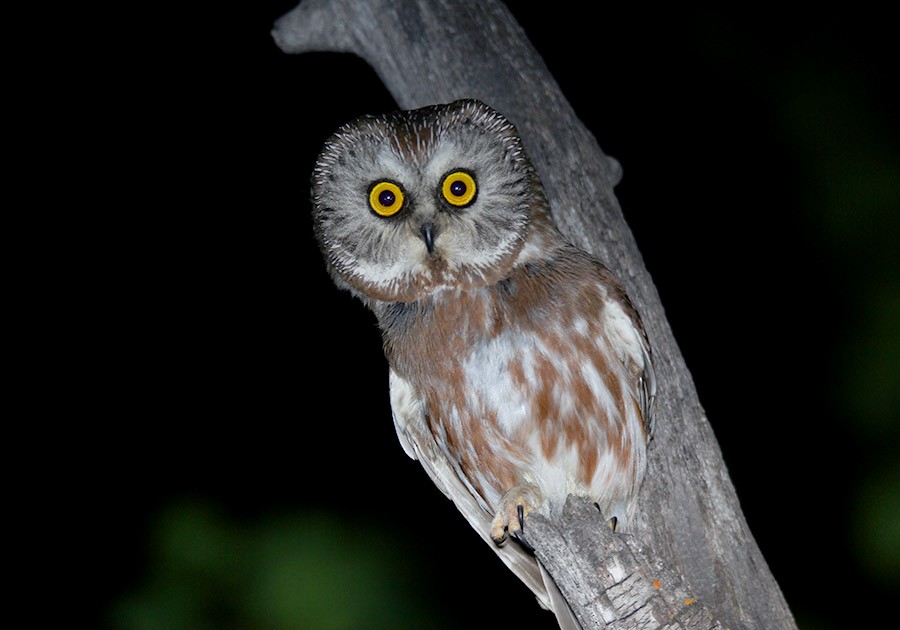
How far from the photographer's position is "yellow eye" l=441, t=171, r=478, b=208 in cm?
225

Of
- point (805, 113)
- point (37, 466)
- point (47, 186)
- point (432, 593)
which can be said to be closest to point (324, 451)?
point (432, 593)

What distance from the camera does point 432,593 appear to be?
4727 mm

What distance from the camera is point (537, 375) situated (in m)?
2.28

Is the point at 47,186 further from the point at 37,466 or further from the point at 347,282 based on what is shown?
the point at 347,282

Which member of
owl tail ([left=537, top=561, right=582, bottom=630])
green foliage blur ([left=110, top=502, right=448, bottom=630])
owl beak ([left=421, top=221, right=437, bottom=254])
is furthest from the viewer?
green foliage blur ([left=110, top=502, right=448, bottom=630])

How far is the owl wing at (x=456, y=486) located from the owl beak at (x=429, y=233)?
44cm

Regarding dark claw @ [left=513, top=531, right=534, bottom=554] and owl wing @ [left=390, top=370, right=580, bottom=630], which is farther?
owl wing @ [left=390, top=370, right=580, bottom=630]

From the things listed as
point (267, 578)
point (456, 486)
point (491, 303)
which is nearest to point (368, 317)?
point (267, 578)

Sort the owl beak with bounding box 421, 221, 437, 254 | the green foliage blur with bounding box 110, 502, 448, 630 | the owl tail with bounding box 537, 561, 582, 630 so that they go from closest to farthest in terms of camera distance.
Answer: the owl beak with bounding box 421, 221, 437, 254 → the owl tail with bounding box 537, 561, 582, 630 → the green foliage blur with bounding box 110, 502, 448, 630

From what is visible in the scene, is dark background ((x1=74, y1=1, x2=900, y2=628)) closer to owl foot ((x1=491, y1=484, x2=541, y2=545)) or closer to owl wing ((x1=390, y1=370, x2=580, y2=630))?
owl wing ((x1=390, y1=370, x2=580, y2=630))

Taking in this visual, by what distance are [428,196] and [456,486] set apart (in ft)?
2.97

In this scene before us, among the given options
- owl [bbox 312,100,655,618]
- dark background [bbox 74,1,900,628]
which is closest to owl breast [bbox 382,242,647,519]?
owl [bbox 312,100,655,618]

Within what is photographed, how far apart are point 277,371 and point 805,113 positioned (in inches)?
122

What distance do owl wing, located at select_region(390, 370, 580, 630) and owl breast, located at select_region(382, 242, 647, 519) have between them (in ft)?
0.28
